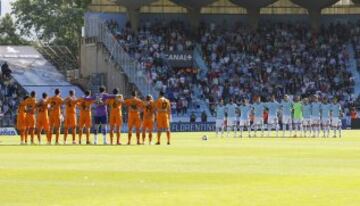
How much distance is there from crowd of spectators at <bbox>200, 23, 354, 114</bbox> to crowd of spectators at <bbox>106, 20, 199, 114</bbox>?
1.35 metres

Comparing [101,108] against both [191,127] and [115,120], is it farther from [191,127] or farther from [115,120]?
[191,127]

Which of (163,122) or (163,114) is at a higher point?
(163,114)

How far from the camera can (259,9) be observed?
264ft

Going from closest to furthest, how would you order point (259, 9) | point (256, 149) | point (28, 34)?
point (256, 149) → point (259, 9) → point (28, 34)

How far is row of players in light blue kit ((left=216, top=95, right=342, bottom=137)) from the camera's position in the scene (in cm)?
5484

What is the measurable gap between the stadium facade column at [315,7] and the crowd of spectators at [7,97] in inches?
866

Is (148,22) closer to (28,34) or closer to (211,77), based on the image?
(211,77)

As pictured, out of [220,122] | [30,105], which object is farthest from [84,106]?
[220,122]

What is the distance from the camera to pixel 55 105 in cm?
4272

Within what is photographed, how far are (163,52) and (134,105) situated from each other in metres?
31.4

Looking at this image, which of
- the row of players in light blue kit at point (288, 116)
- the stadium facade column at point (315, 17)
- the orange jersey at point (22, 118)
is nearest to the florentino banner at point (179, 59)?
the stadium facade column at point (315, 17)

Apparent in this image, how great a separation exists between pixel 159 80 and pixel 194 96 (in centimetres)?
256

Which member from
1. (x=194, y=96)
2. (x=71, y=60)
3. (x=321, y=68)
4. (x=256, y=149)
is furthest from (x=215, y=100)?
(x=256, y=149)

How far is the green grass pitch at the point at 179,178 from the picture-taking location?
701 inches
